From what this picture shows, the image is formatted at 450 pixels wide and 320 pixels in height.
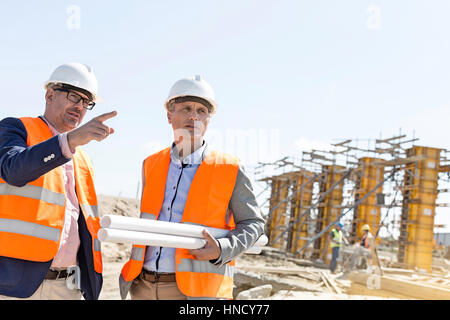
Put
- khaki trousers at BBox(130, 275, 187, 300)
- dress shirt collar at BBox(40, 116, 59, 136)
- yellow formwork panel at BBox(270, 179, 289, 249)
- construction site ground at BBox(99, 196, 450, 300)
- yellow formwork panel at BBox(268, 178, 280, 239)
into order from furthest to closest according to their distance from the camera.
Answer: yellow formwork panel at BBox(268, 178, 280, 239), yellow formwork panel at BBox(270, 179, 289, 249), construction site ground at BBox(99, 196, 450, 300), dress shirt collar at BBox(40, 116, 59, 136), khaki trousers at BBox(130, 275, 187, 300)

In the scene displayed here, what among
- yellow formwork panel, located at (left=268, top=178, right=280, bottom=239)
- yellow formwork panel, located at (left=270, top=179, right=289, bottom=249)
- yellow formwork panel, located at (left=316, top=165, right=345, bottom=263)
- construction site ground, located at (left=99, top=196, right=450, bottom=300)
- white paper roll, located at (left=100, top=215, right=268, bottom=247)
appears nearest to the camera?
white paper roll, located at (left=100, top=215, right=268, bottom=247)

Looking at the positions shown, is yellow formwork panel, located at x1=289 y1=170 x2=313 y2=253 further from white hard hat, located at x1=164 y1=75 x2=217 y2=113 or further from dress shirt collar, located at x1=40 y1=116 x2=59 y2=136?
dress shirt collar, located at x1=40 y1=116 x2=59 y2=136

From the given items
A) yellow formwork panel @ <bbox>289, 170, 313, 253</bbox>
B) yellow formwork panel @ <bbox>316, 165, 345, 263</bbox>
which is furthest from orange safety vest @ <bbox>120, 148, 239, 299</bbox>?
yellow formwork panel @ <bbox>289, 170, 313, 253</bbox>

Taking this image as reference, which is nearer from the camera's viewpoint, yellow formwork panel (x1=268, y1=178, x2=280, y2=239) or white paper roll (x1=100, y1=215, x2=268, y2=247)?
white paper roll (x1=100, y1=215, x2=268, y2=247)

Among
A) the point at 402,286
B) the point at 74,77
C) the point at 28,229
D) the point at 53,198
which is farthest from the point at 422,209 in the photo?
the point at 28,229

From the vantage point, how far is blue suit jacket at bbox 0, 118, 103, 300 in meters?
1.81

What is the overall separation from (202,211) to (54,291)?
92cm

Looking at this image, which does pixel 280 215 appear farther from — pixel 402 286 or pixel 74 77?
pixel 74 77

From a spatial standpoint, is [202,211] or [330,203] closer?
[202,211]

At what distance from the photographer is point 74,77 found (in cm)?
240

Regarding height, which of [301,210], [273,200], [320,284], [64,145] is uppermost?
[64,145]
